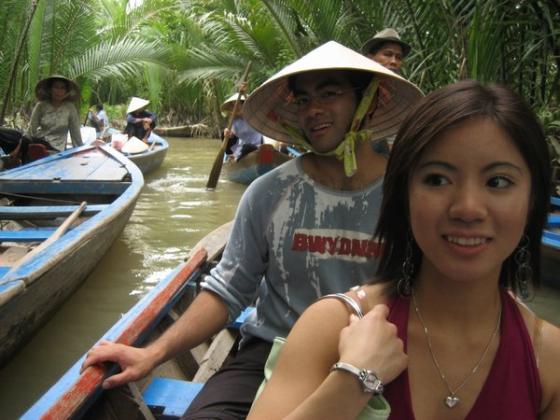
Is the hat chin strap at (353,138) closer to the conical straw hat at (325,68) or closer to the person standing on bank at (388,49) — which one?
the conical straw hat at (325,68)

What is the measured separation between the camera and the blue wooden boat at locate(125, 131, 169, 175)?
8591 mm

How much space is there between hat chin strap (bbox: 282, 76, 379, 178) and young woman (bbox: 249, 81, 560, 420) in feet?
1.46

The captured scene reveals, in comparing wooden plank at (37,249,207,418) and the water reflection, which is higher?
wooden plank at (37,249,207,418)

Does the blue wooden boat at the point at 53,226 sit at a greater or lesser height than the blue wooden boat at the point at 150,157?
greater

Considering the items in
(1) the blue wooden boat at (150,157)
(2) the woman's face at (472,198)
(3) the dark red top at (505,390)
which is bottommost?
(1) the blue wooden boat at (150,157)

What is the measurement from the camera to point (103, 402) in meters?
1.71

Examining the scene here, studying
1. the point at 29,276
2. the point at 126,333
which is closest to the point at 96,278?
the point at 29,276

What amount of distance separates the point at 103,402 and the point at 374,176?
3.39 feet

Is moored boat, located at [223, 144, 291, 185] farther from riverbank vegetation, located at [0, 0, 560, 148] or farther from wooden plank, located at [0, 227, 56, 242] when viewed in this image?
wooden plank, located at [0, 227, 56, 242]

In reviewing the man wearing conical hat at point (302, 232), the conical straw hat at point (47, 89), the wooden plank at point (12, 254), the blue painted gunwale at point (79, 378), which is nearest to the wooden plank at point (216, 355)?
the blue painted gunwale at point (79, 378)

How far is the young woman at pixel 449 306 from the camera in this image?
3.09ft

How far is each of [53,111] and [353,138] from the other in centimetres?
584

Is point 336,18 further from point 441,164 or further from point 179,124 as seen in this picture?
point 179,124

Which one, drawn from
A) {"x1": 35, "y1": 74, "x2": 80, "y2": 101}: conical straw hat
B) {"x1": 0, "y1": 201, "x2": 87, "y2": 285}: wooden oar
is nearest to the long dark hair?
{"x1": 0, "y1": 201, "x2": 87, "y2": 285}: wooden oar
